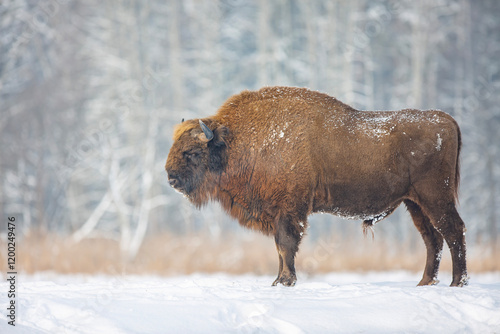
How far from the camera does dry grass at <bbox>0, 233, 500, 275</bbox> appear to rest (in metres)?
12.8

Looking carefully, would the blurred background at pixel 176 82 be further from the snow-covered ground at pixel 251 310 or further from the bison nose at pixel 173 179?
the snow-covered ground at pixel 251 310

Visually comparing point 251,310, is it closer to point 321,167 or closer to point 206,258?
point 321,167

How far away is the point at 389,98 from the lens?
Result: 86.6 ft

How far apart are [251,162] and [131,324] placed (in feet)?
8.62

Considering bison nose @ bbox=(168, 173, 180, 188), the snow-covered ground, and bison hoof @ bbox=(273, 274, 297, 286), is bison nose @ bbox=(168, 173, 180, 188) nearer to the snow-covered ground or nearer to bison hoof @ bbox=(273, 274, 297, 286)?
the snow-covered ground

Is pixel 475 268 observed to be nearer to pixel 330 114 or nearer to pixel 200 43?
pixel 330 114

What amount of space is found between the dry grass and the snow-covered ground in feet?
24.2

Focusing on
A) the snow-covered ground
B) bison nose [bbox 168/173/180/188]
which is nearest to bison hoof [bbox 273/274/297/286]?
the snow-covered ground

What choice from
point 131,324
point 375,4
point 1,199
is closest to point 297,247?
point 131,324

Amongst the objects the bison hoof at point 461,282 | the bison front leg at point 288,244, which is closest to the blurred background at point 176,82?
the bison front leg at point 288,244

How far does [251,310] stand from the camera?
447cm

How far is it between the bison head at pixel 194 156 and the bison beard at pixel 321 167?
12 mm

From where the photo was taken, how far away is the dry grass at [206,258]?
505 inches

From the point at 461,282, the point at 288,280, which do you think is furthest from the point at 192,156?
the point at 461,282
